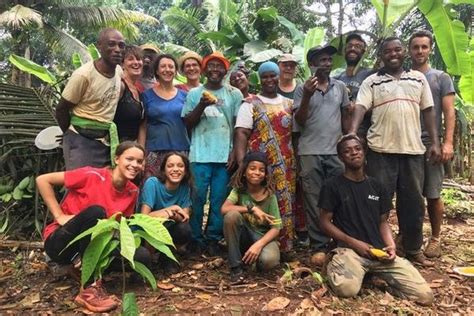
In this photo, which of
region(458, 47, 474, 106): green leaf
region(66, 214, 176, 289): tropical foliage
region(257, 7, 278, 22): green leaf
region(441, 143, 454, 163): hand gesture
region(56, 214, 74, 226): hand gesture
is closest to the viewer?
region(66, 214, 176, 289): tropical foliage

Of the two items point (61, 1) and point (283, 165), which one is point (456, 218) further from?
point (61, 1)

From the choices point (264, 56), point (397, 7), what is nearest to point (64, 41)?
point (264, 56)

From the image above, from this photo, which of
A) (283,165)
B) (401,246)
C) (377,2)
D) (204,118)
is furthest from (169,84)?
(377,2)

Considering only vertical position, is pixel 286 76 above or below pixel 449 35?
below

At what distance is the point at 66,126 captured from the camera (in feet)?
12.0

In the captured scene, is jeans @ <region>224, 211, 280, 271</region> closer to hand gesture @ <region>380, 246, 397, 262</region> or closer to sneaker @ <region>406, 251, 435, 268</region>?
hand gesture @ <region>380, 246, 397, 262</region>

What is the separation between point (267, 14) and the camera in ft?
27.7

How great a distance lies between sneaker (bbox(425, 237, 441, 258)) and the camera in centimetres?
421

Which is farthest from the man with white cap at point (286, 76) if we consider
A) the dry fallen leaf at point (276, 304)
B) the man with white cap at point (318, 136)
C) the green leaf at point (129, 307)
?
the green leaf at point (129, 307)

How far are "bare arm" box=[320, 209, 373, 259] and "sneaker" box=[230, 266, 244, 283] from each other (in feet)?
Answer: 2.45

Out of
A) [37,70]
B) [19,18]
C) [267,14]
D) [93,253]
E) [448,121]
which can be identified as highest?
[19,18]

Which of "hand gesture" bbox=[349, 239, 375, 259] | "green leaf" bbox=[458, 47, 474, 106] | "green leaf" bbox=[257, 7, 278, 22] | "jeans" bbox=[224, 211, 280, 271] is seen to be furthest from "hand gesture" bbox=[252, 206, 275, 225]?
"green leaf" bbox=[257, 7, 278, 22]

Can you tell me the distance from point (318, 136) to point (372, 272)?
4.01ft

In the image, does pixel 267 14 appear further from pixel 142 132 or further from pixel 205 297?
pixel 205 297
